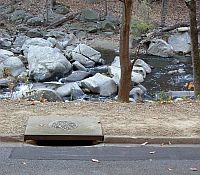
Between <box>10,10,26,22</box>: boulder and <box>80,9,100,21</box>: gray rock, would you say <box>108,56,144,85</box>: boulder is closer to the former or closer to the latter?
<box>80,9,100,21</box>: gray rock

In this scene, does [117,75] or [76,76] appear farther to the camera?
[76,76]

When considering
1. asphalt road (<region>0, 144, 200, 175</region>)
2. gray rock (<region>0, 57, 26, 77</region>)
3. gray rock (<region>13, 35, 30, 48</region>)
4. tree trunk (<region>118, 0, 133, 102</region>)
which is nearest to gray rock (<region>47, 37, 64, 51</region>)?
gray rock (<region>13, 35, 30, 48</region>)

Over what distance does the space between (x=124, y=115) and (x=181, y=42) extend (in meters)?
16.5

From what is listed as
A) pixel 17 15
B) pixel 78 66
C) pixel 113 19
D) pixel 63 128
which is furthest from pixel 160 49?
pixel 63 128

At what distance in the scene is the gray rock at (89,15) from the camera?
30.2 metres

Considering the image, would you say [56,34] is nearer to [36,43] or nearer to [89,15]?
[36,43]

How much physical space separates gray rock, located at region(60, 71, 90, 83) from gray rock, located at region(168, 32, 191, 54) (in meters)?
6.22

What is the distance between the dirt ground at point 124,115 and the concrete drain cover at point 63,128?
0.13 meters

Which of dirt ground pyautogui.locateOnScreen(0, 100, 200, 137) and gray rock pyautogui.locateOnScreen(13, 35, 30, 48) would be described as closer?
dirt ground pyautogui.locateOnScreen(0, 100, 200, 137)

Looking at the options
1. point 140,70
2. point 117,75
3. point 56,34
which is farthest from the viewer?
point 56,34

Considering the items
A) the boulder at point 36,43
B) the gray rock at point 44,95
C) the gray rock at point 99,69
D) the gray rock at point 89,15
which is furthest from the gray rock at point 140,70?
the gray rock at point 89,15

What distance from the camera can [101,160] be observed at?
605cm

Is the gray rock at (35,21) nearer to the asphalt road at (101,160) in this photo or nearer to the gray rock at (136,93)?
the gray rock at (136,93)

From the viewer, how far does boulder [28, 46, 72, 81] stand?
18406mm
